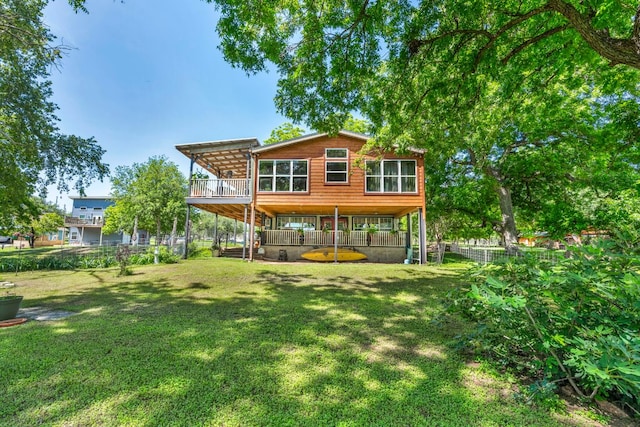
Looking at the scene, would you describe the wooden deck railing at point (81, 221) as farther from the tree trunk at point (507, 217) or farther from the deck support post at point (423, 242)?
the tree trunk at point (507, 217)

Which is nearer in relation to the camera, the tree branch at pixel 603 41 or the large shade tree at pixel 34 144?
the tree branch at pixel 603 41

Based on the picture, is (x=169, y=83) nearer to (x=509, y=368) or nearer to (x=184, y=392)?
(x=184, y=392)

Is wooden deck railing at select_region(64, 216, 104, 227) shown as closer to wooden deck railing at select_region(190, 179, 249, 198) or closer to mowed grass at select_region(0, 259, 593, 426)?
wooden deck railing at select_region(190, 179, 249, 198)

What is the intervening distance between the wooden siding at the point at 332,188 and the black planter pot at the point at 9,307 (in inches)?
371

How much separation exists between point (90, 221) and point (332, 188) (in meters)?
37.5

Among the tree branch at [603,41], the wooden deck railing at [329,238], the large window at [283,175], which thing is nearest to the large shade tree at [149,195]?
the wooden deck railing at [329,238]

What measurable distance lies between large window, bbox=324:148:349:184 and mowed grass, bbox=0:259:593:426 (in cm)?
848

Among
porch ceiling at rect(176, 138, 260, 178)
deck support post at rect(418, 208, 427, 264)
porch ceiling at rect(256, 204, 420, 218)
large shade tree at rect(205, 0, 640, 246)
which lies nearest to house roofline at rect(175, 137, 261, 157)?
porch ceiling at rect(176, 138, 260, 178)

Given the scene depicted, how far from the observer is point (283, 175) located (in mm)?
13641

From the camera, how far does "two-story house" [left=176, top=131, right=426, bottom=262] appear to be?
13156mm

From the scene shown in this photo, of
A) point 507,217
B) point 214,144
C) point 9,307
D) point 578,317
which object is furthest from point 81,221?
point 578,317

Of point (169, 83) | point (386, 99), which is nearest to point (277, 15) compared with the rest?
point (386, 99)

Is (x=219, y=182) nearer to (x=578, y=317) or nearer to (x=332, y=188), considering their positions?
(x=332, y=188)

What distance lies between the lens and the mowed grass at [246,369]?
2.14 m
